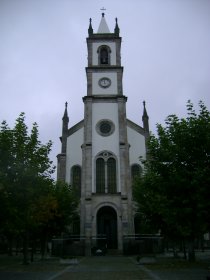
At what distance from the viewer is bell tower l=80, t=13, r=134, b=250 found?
36.1 meters

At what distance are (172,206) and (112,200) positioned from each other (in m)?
17.9

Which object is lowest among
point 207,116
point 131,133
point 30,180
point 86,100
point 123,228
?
point 123,228

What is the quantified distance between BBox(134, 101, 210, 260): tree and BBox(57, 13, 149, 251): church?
1542 cm

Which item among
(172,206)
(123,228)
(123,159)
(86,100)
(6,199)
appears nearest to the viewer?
(6,199)

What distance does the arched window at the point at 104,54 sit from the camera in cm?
4497

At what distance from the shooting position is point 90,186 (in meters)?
37.0

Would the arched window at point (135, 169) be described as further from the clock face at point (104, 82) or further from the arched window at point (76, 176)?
the clock face at point (104, 82)

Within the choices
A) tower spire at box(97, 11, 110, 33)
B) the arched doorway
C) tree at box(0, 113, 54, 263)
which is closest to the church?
the arched doorway

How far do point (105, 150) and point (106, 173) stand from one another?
2.72 metres

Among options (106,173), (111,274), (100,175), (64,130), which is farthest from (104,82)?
(111,274)

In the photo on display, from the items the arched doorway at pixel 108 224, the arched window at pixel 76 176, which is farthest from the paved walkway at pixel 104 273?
the arched window at pixel 76 176

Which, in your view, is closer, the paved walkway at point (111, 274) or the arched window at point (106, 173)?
the paved walkway at point (111, 274)

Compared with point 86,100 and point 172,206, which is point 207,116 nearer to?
point 172,206

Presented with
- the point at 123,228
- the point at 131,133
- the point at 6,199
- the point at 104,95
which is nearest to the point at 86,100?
the point at 104,95
